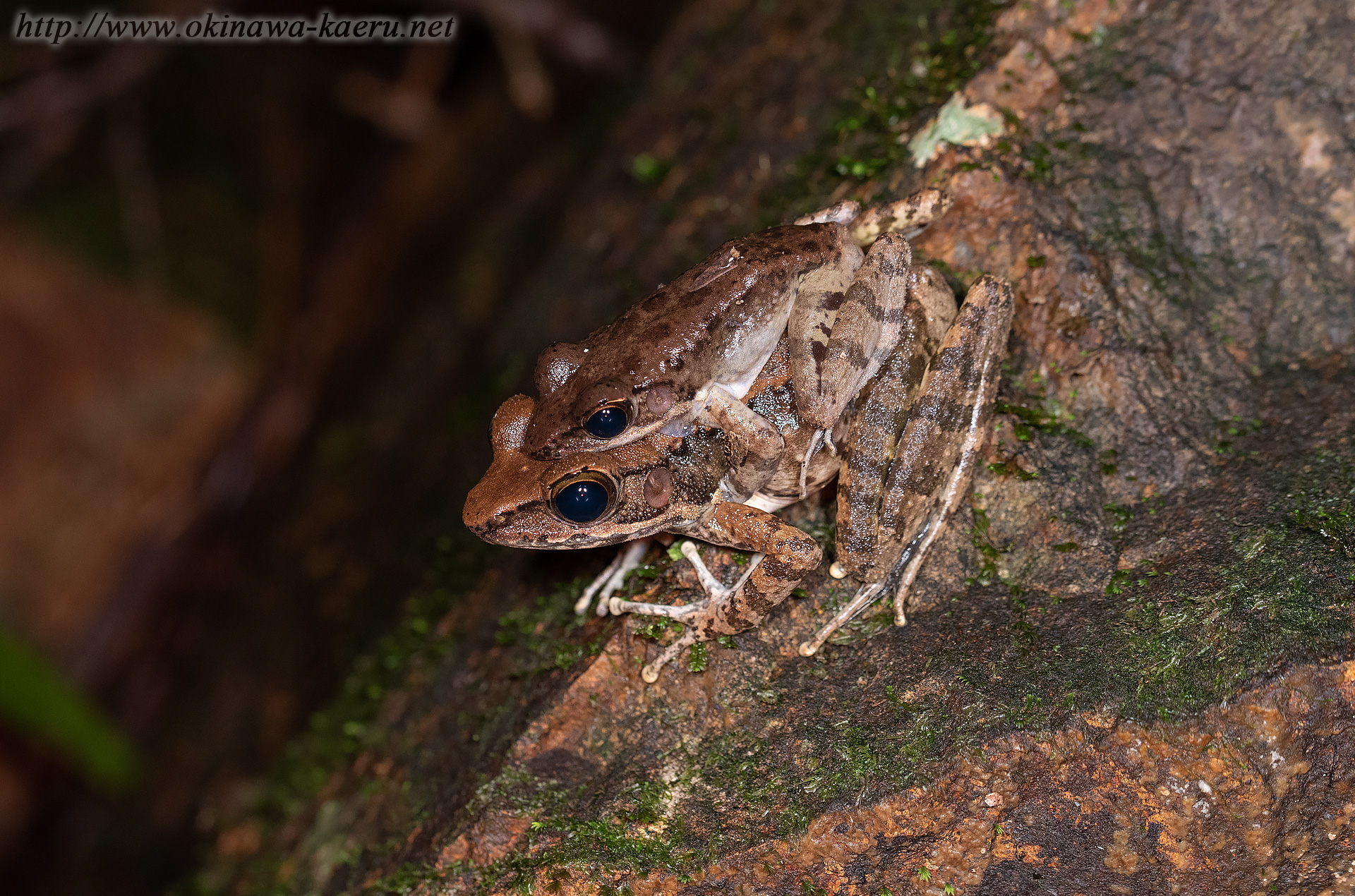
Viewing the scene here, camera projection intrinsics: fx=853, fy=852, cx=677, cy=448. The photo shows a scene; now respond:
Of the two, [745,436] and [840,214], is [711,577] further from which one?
[840,214]

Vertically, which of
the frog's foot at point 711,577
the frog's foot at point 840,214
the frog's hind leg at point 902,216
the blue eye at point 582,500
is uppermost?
the frog's foot at point 840,214

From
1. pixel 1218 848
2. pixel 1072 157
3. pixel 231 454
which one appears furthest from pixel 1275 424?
pixel 231 454

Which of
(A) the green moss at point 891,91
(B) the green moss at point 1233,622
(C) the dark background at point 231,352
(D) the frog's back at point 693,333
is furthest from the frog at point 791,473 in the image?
(C) the dark background at point 231,352

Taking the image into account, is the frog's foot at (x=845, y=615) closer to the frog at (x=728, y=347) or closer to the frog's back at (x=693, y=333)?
the frog at (x=728, y=347)

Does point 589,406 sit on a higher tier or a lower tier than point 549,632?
higher

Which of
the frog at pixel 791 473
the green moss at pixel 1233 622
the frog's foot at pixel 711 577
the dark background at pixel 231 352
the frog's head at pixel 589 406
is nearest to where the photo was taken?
the green moss at pixel 1233 622

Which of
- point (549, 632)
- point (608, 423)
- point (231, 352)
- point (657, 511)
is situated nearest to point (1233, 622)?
point (657, 511)

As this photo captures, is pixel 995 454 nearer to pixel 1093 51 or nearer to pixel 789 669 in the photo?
pixel 789 669
